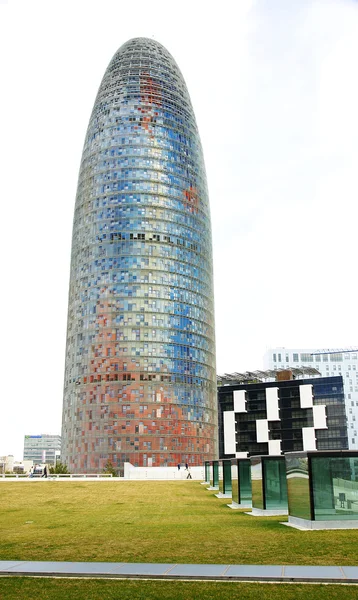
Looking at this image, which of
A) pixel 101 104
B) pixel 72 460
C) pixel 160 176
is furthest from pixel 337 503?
pixel 101 104

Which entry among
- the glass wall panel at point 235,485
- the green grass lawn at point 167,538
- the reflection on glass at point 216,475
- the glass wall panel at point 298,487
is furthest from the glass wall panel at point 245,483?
the reflection on glass at point 216,475

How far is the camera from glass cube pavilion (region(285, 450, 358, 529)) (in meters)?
20.0

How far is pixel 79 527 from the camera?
22250 millimetres

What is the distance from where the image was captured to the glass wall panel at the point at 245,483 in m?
29.9

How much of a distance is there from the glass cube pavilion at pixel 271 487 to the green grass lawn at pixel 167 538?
3.48 ft

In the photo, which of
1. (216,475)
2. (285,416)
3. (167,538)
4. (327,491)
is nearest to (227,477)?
(216,475)

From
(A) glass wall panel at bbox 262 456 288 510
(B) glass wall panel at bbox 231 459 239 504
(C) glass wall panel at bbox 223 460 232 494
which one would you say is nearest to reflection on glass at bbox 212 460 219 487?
(C) glass wall panel at bbox 223 460 232 494

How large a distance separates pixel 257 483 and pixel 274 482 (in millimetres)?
1031

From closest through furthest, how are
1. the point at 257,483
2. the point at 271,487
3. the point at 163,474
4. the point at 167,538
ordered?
the point at 167,538 → the point at 271,487 → the point at 257,483 → the point at 163,474

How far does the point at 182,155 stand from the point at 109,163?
67.4 feet

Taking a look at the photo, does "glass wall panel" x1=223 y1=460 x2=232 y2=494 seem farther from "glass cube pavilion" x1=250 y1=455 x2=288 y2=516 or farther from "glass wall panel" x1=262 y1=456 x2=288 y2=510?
"glass wall panel" x1=262 y1=456 x2=288 y2=510

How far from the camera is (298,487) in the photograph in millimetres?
21547

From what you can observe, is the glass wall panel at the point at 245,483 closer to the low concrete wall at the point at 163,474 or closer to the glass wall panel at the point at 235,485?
the glass wall panel at the point at 235,485

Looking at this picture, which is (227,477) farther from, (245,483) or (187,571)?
(187,571)
